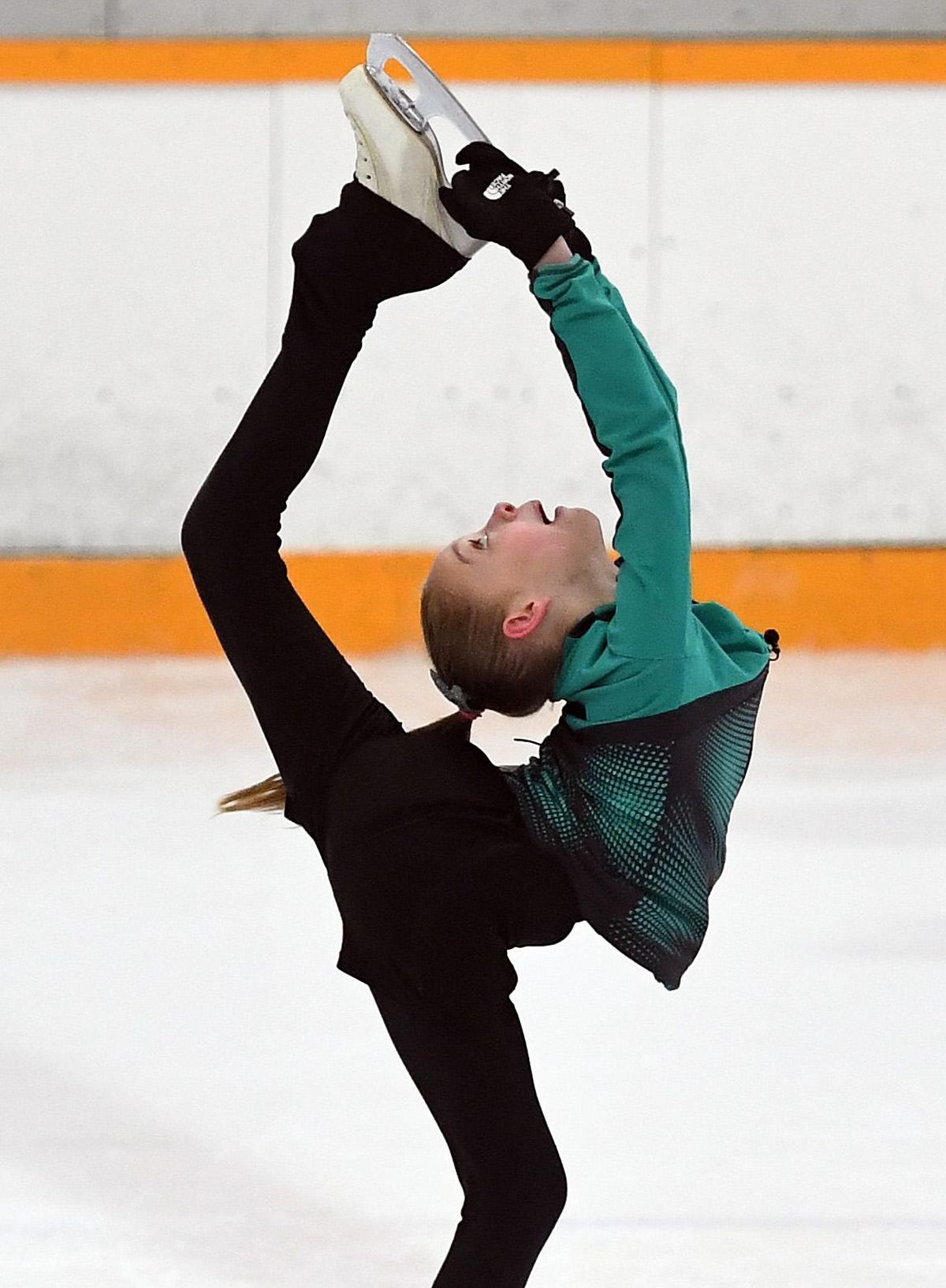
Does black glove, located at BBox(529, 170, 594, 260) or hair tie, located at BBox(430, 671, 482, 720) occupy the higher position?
black glove, located at BBox(529, 170, 594, 260)

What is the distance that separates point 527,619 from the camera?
4.58 ft

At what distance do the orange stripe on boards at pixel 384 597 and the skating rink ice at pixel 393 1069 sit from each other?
1.55 meters

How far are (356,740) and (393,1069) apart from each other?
866mm

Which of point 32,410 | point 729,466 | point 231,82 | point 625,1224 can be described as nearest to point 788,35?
point 729,466

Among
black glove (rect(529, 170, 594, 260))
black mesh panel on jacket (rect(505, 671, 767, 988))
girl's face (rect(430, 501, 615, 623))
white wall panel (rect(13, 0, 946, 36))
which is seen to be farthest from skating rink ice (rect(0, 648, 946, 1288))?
white wall panel (rect(13, 0, 946, 36))

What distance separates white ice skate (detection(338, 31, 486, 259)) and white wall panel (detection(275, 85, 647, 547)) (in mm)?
3843

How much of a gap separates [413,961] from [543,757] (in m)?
0.19

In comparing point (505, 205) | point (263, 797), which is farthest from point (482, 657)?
point (505, 205)

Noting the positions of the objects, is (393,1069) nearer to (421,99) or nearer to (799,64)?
(421,99)

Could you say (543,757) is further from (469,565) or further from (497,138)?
(497,138)

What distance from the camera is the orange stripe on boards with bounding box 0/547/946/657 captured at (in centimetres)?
516

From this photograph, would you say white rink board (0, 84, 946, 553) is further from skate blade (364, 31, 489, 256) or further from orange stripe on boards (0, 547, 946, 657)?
skate blade (364, 31, 489, 256)

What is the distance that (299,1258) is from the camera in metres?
1.72

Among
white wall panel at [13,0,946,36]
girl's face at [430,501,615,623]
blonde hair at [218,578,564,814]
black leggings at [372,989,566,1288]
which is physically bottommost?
black leggings at [372,989,566,1288]
